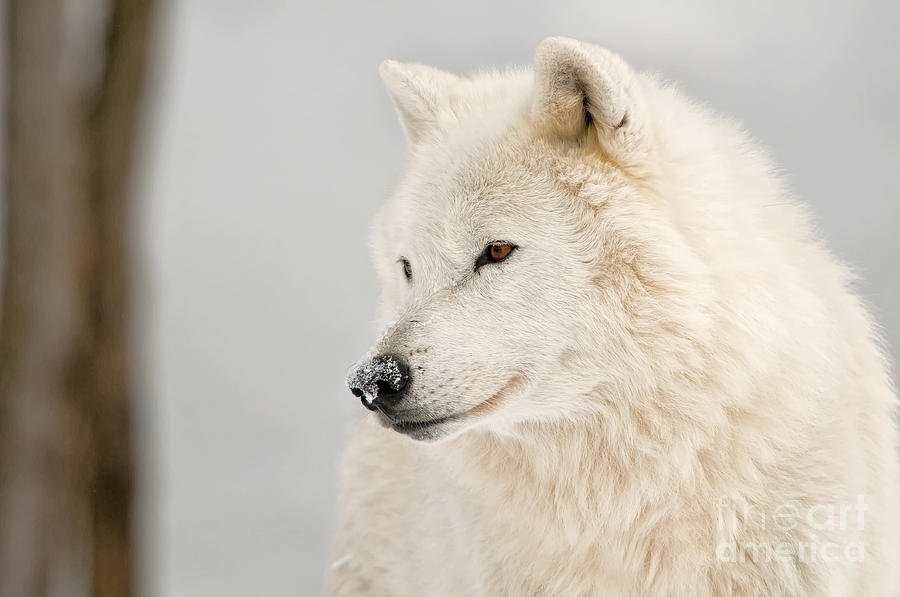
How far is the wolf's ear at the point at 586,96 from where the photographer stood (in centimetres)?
266

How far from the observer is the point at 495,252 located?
9.30 ft

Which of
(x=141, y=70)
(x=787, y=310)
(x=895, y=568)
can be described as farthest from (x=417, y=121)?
(x=141, y=70)

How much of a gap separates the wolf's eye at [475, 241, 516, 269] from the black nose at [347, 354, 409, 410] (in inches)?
16.4

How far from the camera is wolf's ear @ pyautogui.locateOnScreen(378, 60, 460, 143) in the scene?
11.1 feet

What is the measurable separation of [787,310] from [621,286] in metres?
0.53

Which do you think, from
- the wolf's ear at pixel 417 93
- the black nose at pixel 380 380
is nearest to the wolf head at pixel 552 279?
the black nose at pixel 380 380

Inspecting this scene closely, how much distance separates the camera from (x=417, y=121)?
3461 mm

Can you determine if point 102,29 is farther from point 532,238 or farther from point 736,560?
point 736,560

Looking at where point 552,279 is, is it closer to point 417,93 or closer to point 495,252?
point 495,252

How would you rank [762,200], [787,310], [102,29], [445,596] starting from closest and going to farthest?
[787,310] < [762,200] < [445,596] < [102,29]

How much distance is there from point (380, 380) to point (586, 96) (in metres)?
1.02

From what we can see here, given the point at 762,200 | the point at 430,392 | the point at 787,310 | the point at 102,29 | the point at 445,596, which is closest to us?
the point at 430,392

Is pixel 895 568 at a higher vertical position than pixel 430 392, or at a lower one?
lower

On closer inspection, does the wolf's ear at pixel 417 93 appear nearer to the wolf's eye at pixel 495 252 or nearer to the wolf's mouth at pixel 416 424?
the wolf's eye at pixel 495 252
